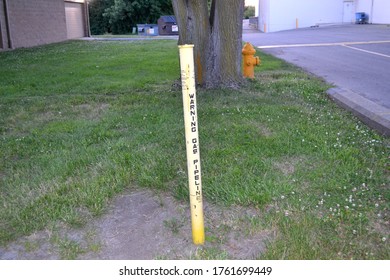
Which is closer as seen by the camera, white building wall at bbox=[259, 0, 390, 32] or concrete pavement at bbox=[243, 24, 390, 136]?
concrete pavement at bbox=[243, 24, 390, 136]

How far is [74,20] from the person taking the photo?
108 ft

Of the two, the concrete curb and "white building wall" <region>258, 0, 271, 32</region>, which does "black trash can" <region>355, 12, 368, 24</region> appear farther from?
the concrete curb

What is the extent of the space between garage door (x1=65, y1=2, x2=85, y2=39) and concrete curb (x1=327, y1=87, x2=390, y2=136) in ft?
87.3

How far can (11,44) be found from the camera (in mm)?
21938

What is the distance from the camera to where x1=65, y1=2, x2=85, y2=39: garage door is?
3139cm

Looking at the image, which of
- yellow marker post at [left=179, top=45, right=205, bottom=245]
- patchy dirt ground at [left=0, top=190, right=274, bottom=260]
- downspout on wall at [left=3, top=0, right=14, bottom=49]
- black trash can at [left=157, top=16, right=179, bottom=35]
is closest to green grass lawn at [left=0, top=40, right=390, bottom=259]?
patchy dirt ground at [left=0, top=190, right=274, bottom=260]

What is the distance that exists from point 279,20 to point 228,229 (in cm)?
3775

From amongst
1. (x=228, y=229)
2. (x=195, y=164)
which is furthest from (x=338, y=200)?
(x=195, y=164)

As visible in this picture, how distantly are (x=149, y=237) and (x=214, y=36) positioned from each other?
5710mm

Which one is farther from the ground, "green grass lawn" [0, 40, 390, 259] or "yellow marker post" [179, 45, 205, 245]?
"yellow marker post" [179, 45, 205, 245]

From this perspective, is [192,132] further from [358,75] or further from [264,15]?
[264,15]

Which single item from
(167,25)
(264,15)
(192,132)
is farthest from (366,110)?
(264,15)

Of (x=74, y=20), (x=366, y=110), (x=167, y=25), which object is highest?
(x=74, y=20)
